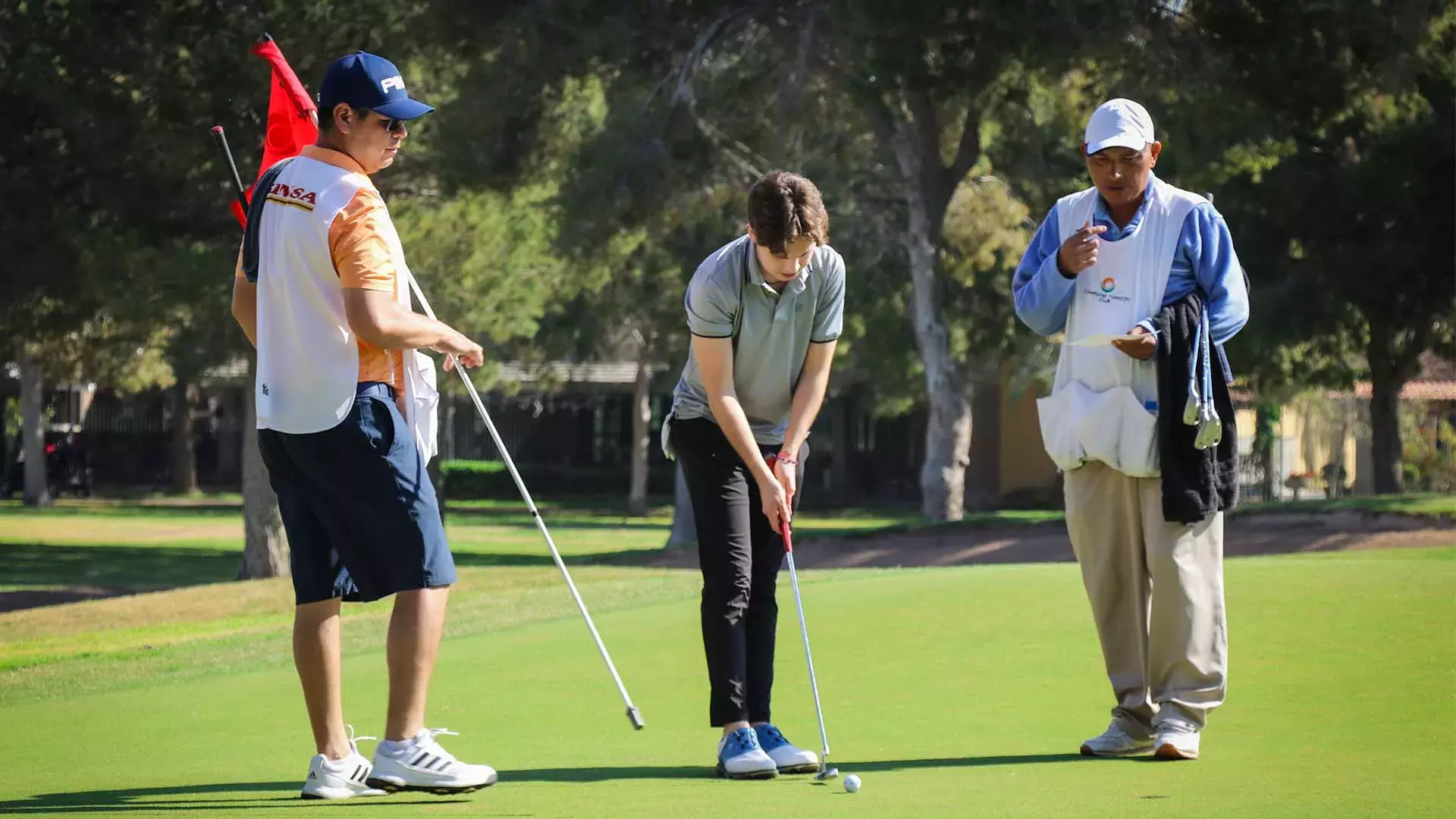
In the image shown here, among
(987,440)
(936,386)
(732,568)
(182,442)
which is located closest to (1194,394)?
(732,568)

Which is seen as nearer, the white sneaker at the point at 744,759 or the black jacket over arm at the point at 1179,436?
the white sneaker at the point at 744,759

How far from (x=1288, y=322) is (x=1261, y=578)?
19462 mm

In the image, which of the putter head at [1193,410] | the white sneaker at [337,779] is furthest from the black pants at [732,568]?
the putter head at [1193,410]

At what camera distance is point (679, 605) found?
1052cm

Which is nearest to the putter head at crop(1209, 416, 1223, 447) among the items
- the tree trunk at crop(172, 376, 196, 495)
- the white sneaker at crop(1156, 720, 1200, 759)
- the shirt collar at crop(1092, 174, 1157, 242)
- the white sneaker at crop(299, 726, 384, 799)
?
the shirt collar at crop(1092, 174, 1157, 242)

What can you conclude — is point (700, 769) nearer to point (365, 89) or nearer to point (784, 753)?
point (784, 753)

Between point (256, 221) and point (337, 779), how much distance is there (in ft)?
5.00

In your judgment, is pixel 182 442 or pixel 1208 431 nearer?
pixel 1208 431

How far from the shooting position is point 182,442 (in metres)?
49.7

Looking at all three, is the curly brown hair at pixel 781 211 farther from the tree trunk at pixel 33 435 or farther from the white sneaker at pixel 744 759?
the tree trunk at pixel 33 435

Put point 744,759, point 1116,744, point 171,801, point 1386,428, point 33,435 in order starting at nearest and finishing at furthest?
point 171,801 < point 744,759 < point 1116,744 < point 1386,428 < point 33,435

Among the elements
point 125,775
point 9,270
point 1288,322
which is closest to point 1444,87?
point 1288,322

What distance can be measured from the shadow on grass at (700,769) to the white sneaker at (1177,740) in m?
0.21

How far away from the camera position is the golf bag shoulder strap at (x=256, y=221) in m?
5.12
